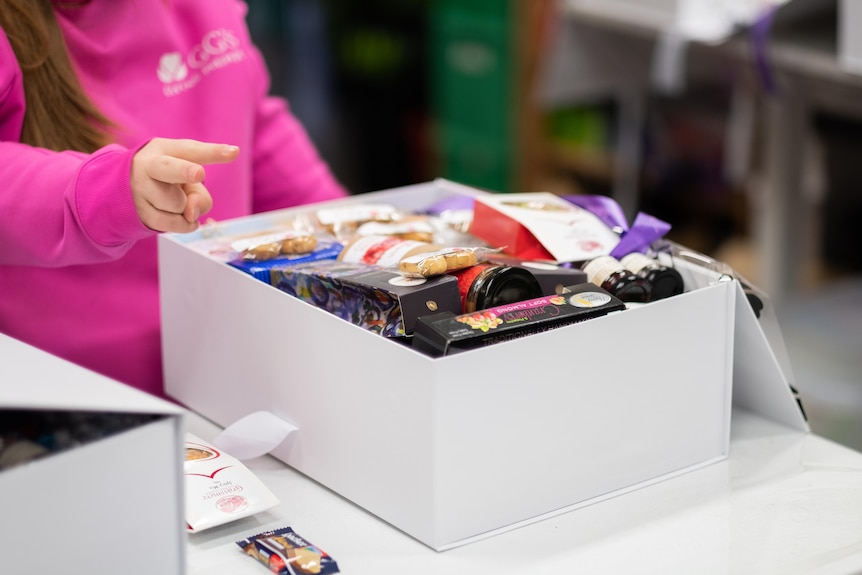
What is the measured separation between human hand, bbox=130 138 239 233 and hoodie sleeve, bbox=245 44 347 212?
47 centimetres

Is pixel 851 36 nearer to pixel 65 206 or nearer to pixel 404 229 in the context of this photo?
pixel 404 229

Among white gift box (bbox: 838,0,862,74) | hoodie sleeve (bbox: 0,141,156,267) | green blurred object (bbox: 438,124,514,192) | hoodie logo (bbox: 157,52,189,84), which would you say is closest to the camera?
hoodie sleeve (bbox: 0,141,156,267)

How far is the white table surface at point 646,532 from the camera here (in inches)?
30.0

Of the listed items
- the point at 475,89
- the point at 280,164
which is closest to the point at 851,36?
the point at 280,164

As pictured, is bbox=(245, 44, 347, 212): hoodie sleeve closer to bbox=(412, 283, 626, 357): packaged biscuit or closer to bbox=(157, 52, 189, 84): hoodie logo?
bbox=(157, 52, 189, 84): hoodie logo

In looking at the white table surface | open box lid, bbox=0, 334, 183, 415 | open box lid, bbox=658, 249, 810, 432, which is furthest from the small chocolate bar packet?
open box lid, bbox=658, 249, 810, 432

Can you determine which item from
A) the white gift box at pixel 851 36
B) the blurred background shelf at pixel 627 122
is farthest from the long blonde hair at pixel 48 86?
the white gift box at pixel 851 36

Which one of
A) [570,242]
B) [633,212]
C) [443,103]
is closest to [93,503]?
[570,242]

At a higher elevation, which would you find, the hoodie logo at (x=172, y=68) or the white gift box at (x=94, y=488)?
the hoodie logo at (x=172, y=68)

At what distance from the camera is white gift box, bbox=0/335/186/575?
0.63 metres

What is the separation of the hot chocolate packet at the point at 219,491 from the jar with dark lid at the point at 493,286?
0.71 feet

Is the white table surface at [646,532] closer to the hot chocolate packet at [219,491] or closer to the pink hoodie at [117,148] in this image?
the hot chocolate packet at [219,491]

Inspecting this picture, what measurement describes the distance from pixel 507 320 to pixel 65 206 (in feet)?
1.27

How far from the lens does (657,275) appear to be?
89 cm
